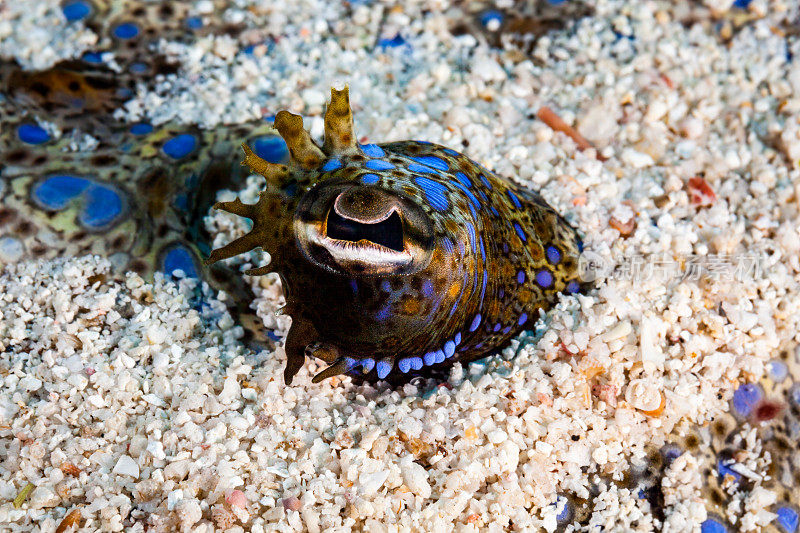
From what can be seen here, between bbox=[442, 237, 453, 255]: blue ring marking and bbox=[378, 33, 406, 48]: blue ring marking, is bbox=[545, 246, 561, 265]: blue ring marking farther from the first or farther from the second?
bbox=[378, 33, 406, 48]: blue ring marking

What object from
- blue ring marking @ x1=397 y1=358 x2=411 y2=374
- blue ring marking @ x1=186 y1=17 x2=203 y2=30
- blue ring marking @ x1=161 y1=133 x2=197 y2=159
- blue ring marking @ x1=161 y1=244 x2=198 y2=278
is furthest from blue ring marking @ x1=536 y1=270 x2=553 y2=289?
blue ring marking @ x1=186 y1=17 x2=203 y2=30

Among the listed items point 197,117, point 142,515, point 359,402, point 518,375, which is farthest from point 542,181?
point 142,515

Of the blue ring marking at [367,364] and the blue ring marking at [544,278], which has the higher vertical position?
the blue ring marking at [544,278]

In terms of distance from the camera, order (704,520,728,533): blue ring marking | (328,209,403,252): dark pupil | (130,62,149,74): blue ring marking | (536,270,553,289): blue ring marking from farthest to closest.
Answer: (130,62,149,74): blue ring marking
(536,270,553,289): blue ring marking
(704,520,728,533): blue ring marking
(328,209,403,252): dark pupil

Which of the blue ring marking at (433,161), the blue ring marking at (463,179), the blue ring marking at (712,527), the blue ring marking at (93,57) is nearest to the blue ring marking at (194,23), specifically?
the blue ring marking at (93,57)

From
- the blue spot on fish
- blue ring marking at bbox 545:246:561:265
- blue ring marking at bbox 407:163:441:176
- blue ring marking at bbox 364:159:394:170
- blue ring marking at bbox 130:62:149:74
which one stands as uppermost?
blue ring marking at bbox 364:159:394:170

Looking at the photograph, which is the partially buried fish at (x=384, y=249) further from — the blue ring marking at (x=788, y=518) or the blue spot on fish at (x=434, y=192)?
the blue ring marking at (x=788, y=518)

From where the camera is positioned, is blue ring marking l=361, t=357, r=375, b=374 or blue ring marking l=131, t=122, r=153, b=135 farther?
blue ring marking l=131, t=122, r=153, b=135

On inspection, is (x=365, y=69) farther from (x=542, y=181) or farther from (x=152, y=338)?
(x=152, y=338)
